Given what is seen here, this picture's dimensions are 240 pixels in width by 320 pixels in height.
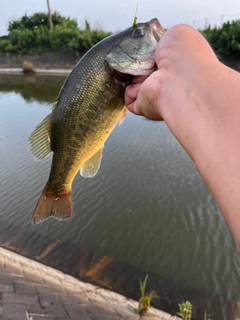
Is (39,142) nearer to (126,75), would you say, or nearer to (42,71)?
(126,75)

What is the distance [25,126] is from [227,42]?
1704 centimetres

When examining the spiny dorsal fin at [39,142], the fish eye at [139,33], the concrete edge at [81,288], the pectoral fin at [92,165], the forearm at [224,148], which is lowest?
the concrete edge at [81,288]

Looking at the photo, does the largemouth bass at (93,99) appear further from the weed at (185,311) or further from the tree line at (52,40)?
the tree line at (52,40)

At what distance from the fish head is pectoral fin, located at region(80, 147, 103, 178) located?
77 cm

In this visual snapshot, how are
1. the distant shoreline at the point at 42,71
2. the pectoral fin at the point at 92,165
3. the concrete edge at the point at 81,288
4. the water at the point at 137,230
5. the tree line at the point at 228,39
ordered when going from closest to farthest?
the pectoral fin at the point at 92,165
the concrete edge at the point at 81,288
the water at the point at 137,230
the tree line at the point at 228,39
the distant shoreline at the point at 42,71

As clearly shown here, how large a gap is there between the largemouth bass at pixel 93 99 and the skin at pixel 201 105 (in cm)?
14

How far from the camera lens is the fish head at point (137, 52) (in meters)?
1.83

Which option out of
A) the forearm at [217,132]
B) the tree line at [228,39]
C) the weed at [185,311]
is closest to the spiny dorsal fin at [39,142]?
the forearm at [217,132]

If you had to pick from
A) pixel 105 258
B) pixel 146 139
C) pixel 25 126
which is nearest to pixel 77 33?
pixel 25 126

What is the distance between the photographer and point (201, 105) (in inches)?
52.7

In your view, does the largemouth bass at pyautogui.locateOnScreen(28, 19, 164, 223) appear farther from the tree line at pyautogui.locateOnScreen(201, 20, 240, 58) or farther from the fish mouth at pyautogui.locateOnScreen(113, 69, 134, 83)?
the tree line at pyautogui.locateOnScreen(201, 20, 240, 58)

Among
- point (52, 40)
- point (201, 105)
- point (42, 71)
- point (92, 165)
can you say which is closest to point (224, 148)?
point (201, 105)

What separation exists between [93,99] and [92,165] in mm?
660

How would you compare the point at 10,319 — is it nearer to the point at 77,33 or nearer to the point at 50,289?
the point at 50,289
